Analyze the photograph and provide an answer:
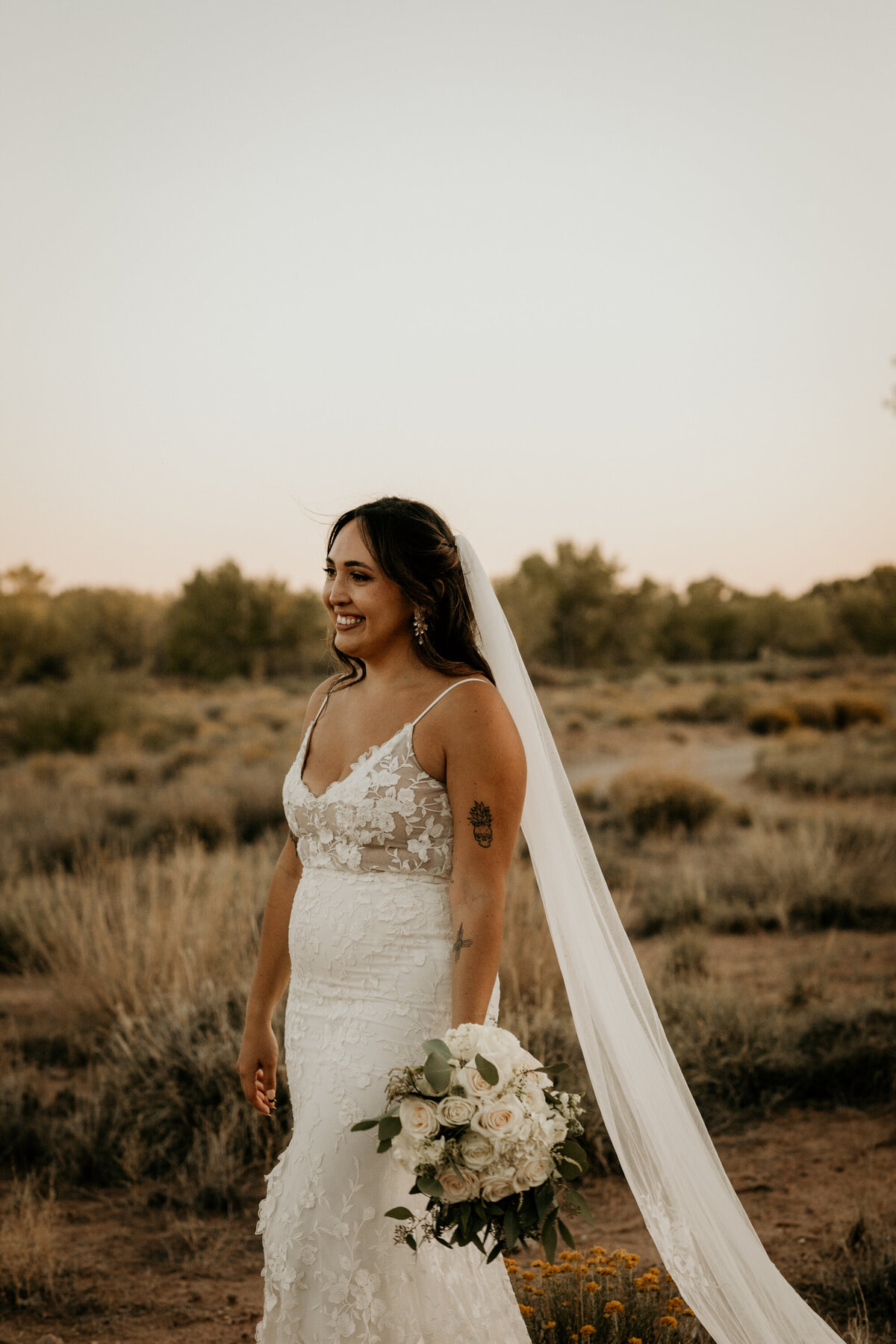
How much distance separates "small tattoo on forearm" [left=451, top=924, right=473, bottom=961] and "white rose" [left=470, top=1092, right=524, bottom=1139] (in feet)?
1.37

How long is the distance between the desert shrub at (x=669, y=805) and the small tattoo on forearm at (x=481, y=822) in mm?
11108

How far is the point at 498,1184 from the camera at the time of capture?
1913 mm

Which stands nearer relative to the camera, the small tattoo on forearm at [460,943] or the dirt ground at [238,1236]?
the small tattoo on forearm at [460,943]

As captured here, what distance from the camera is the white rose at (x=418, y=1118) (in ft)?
6.32

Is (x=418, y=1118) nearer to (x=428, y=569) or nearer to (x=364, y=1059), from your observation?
(x=364, y=1059)

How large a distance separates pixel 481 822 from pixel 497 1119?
2.14 feet

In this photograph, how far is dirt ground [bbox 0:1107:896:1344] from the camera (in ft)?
12.7

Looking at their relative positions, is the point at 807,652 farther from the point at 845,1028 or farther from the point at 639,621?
the point at 845,1028

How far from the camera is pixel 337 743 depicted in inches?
107

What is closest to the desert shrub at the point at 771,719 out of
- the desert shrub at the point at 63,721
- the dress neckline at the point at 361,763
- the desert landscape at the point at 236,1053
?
the desert landscape at the point at 236,1053

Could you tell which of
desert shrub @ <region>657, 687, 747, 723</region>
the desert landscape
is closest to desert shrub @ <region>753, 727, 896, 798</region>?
the desert landscape

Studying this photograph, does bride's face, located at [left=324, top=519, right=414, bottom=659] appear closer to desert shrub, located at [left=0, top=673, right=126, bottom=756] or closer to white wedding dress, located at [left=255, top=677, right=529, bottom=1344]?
white wedding dress, located at [left=255, top=677, right=529, bottom=1344]

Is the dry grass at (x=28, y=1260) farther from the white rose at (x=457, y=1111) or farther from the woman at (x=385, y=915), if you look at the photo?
the white rose at (x=457, y=1111)

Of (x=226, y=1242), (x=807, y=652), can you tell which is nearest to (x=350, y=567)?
(x=226, y=1242)
